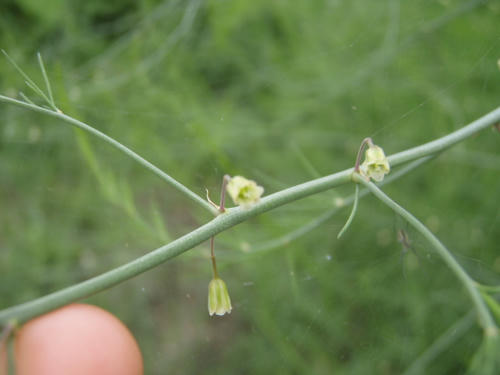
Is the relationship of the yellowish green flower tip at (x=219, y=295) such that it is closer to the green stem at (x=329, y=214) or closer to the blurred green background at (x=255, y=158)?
the green stem at (x=329, y=214)

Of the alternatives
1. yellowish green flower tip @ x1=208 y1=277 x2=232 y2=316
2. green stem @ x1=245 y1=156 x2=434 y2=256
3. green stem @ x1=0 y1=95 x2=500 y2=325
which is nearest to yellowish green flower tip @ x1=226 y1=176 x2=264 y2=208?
green stem @ x1=0 y1=95 x2=500 y2=325

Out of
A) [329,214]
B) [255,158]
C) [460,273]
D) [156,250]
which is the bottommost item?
[460,273]

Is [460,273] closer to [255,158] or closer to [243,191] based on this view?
[243,191]

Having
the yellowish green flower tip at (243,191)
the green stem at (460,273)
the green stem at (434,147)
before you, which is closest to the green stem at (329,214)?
the green stem at (434,147)

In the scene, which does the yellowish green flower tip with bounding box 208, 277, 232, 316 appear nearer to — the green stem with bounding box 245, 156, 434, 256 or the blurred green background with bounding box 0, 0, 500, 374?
the green stem with bounding box 245, 156, 434, 256

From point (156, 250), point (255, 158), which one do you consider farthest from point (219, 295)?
point (255, 158)
